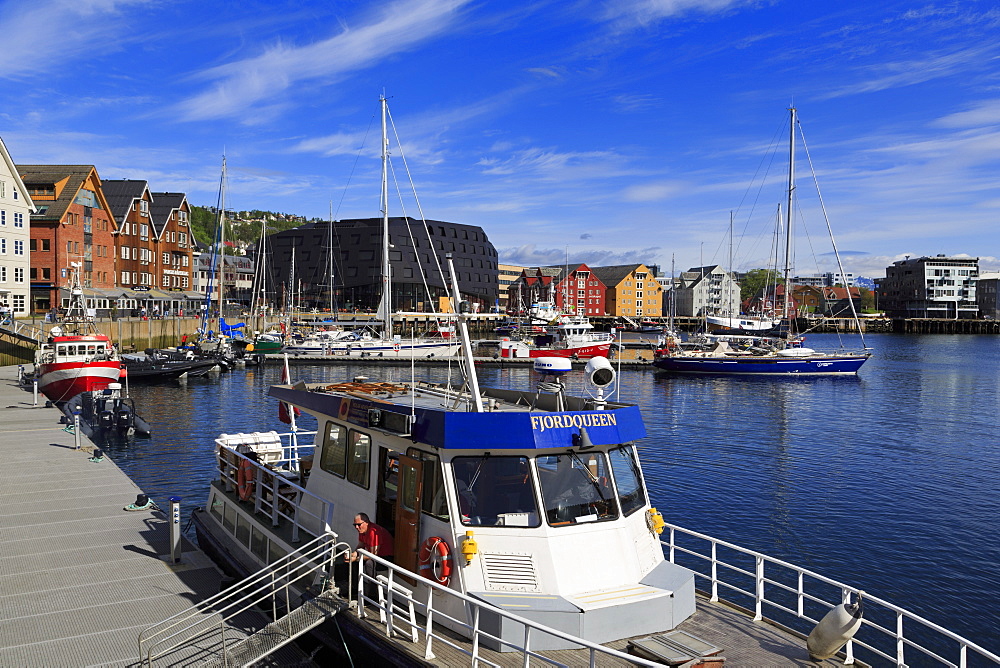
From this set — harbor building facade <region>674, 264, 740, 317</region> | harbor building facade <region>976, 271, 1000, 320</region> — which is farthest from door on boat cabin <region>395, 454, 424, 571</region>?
harbor building facade <region>976, 271, 1000, 320</region>

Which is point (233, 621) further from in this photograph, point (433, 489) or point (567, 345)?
point (567, 345)

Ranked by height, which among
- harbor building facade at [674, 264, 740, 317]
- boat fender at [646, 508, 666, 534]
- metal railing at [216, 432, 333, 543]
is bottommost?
metal railing at [216, 432, 333, 543]

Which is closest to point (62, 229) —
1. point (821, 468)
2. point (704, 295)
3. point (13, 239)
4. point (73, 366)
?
point (13, 239)

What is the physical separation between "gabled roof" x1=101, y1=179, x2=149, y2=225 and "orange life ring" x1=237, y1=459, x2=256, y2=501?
85.2 m

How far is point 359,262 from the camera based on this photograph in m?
144

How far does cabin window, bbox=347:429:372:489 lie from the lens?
11.2 m

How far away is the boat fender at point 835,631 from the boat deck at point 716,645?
7.1 inches

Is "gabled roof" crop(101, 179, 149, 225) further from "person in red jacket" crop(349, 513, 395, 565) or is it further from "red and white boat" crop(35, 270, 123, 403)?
"person in red jacket" crop(349, 513, 395, 565)

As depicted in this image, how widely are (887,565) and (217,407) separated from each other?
129ft

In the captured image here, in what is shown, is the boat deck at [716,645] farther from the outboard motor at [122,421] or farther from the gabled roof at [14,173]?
the gabled roof at [14,173]

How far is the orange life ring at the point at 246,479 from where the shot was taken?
14.4m

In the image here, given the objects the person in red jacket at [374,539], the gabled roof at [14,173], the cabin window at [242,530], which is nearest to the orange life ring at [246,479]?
the cabin window at [242,530]

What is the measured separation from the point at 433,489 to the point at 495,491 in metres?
0.85

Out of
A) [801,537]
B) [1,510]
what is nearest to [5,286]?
[1,510]
